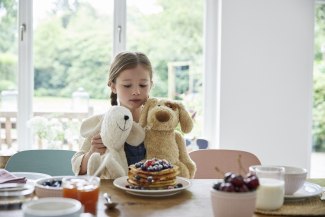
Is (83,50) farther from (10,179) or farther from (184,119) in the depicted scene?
(10,179)

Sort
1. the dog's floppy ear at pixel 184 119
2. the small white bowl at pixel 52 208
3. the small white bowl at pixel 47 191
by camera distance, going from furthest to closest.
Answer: the dog's floppy ear at pixel 184 119, the small white bowl at pixel 47 191, the small white bowl at pixel 52 208

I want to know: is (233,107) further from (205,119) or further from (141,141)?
(141,141)

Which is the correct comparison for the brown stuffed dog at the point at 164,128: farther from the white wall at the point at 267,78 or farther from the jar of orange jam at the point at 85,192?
the white wall at the point at 267,78

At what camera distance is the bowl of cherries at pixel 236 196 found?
103 cm

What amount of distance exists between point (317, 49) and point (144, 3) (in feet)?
4.11

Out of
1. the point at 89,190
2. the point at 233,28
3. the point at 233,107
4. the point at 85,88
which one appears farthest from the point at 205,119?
the point at 89,190

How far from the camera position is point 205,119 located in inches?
124

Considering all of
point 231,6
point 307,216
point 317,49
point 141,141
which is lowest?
point 307,216

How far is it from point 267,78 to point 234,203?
2098mm

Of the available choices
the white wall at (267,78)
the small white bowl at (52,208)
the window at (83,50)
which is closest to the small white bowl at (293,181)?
the small white bowl at (52,208)

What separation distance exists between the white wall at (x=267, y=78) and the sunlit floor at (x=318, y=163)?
0.78 ft

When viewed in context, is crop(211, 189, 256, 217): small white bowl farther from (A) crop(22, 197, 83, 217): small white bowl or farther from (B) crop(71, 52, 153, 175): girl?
(B) crop(71, 52, 153, 175): girl

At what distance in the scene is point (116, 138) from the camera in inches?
59.7

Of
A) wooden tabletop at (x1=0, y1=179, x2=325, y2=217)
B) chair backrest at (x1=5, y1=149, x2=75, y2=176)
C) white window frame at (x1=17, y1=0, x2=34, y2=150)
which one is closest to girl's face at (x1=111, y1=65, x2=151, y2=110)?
wooden tabletop at (x1=0, y1=179, x2=325, y2=217)
